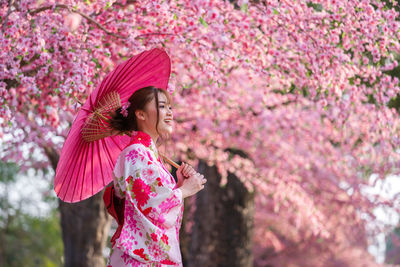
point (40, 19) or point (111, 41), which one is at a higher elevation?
point (40, 19)

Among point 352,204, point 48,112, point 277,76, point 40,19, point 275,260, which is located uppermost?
point 40,19

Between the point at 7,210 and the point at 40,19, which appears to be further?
the point at 7,210

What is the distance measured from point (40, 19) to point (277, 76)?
7.79 ft

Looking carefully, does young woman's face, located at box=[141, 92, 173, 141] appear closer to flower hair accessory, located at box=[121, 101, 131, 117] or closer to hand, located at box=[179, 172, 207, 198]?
flower hair accessory, located at box=[121, 101, 131, 117]

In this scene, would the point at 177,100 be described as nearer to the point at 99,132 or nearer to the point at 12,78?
the point at 12,78

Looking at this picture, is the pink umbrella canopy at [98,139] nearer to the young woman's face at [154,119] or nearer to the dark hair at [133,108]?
the dark hair at [133,108]

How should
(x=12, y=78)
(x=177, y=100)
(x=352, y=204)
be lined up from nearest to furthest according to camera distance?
(x=12, y=78) → (x=177, y=100) → (x=352, y=204)

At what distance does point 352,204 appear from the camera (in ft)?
49.9

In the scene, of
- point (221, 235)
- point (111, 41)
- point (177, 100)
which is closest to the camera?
point (111, 41)

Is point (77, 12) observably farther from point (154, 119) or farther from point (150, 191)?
point (150, 191)

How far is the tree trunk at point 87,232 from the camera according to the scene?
8.18 metres

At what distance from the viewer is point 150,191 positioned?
381 centimetres

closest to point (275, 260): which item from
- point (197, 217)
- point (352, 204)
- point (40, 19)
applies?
point (352, 204)

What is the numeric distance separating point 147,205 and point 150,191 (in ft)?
0.29
